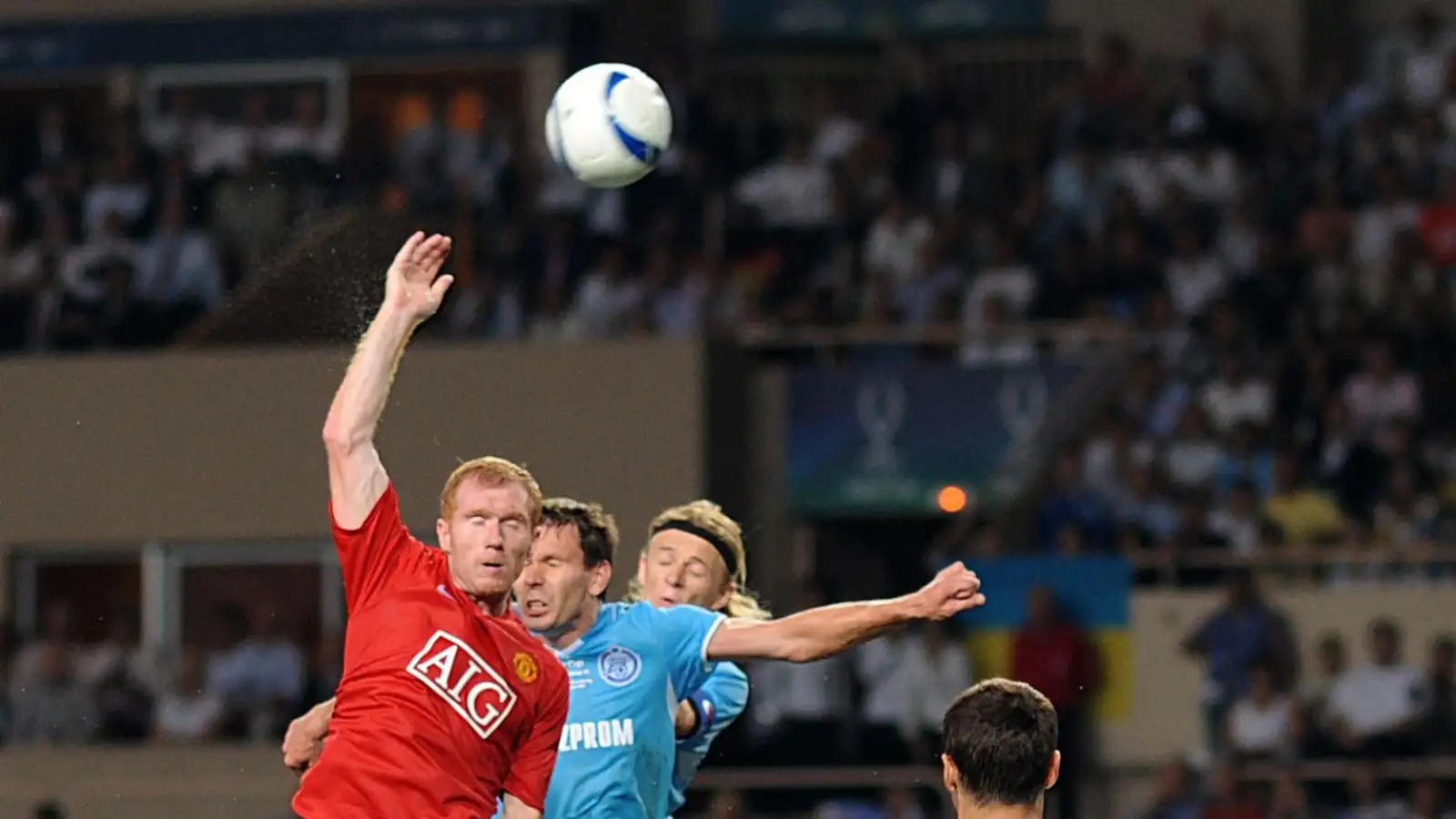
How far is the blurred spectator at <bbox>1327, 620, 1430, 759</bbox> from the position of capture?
13805 millimetres

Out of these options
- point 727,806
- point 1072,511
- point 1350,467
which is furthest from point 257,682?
point 1350,467

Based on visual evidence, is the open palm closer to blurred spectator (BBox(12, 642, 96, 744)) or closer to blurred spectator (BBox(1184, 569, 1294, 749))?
blurred spectator (BBox(1184, 569, 1294, 749))

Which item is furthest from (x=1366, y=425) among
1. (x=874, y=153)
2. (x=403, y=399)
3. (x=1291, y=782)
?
(x=403, y=399)

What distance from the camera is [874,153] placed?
736 inches

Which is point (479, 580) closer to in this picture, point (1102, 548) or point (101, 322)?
point (1102, 548)

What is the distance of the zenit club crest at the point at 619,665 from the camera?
281 inches

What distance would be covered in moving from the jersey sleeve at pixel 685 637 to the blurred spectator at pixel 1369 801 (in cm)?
720

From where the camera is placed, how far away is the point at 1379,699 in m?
14.1

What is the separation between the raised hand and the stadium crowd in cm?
803

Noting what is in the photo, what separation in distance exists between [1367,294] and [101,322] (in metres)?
8.26

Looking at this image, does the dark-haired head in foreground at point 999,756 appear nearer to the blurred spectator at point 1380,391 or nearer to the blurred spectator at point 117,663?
the blurred spectator at point 1380,391

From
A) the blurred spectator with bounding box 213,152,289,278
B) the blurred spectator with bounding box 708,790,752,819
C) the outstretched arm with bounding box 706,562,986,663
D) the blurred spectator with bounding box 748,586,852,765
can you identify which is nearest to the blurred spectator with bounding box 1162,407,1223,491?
the blurred spectator with bounding box 748,586,852,765

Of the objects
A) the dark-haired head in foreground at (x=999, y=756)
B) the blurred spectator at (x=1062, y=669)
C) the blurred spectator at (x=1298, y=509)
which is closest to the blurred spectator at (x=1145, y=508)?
the blurred spectator at (x=1298, y=509)

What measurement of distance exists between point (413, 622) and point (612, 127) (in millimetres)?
2827
